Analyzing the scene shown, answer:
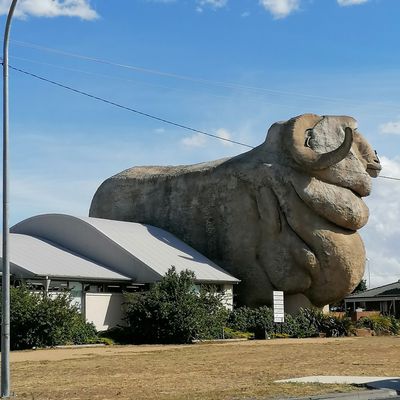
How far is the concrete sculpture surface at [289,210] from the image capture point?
38.7 meters

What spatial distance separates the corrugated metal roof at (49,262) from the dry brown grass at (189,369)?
15.9 ft

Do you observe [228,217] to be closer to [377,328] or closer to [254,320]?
[254,320]

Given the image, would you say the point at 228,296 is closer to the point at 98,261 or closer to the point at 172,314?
the point at 98,261

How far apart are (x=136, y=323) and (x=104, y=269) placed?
404 cm

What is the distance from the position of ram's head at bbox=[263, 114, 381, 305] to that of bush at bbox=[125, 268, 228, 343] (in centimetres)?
687

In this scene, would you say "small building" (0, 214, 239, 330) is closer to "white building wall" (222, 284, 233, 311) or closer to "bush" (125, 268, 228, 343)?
"white building wall" (222, 284, 233, 311)

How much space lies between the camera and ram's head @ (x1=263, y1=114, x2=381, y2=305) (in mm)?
38562

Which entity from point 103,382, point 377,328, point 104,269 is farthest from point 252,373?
point 377,328

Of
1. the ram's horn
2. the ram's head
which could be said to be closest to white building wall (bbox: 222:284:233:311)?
the ram's head

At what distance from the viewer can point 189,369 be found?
19094 mm

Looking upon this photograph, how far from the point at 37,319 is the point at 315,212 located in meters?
16.2

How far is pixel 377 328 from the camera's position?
131 feet

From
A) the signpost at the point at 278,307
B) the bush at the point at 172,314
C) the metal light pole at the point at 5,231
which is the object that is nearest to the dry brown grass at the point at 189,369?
the metal light pole at the point at 5,231

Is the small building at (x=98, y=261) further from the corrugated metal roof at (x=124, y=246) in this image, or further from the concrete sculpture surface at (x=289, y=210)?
the concrete sculpture surface at (x=289, y=210)
